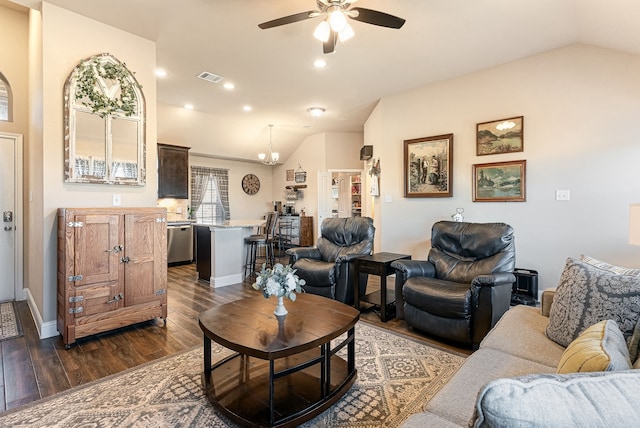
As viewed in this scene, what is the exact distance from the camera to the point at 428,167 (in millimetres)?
4805

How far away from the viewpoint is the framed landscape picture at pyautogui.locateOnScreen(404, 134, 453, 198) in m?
4.61

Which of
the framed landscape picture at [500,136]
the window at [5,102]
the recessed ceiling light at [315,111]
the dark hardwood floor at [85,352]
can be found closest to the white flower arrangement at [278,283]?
the dark hardwood floor at [85,352]

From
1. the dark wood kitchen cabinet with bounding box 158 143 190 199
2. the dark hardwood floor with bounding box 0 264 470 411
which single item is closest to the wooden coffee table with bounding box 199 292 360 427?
the dark hardwood floor with bounding box 0 264 470 411

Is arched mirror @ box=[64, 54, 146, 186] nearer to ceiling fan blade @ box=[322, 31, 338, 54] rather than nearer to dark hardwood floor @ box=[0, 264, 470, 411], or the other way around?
dark hardwood floor @ box=[0, 264, 470, 411]

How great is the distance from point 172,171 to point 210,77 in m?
2.80

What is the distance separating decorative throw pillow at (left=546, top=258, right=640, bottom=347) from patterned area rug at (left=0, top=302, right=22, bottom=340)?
4.32 metres

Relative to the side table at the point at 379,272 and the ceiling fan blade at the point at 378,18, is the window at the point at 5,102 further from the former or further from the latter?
the side table at the point at 379,272

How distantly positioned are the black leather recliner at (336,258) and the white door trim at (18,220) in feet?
11.4

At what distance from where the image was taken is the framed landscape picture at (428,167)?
4.61m

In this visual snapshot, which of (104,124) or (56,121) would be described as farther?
(104,124)

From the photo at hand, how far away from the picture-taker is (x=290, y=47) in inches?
143

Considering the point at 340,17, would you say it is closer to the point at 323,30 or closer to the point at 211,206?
the point at 323,30

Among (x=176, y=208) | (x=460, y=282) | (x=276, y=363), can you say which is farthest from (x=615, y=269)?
(x=176, y=208)

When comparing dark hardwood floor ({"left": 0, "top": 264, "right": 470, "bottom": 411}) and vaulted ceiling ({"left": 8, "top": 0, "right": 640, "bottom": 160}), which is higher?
vaulted ceiling ({"left": 8, "top": 0, "right": 640, "bottom": 160})
